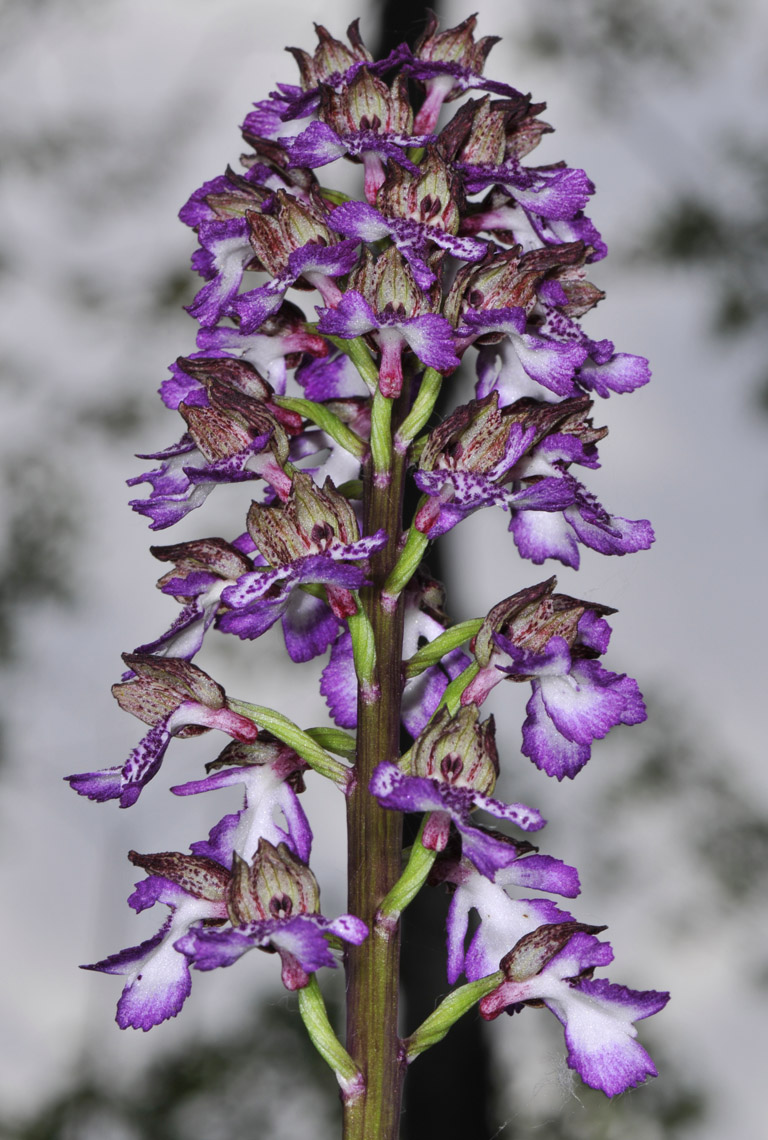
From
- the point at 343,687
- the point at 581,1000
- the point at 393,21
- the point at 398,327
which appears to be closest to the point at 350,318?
the point at 398,327

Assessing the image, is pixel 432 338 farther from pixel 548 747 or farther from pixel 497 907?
pixel 497 907

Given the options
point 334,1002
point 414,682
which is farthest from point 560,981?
point 334,1002

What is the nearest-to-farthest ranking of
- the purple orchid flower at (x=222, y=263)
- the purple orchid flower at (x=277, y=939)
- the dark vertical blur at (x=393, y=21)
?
1. the purple orchid flower at (x=277, y=939)
2. the purple orchid flower at (x=222, y=263)
3. the dark vertical blur at (x=393, y=21)

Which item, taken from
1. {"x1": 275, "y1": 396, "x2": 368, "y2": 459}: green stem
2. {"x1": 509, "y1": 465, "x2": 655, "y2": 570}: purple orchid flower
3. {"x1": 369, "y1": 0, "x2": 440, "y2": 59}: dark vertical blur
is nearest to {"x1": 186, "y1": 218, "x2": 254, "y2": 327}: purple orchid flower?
{"x1": 275, "y1": 396, "x2": 368, "y2": 459}: green stem

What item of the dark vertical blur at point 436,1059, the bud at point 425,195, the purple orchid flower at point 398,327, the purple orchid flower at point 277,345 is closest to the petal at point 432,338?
the purple orchid flower at point 398,327

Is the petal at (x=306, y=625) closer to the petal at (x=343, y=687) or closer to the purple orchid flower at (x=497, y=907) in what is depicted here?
the petal at (x=343, y=687)

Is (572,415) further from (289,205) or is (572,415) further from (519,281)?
(289,205)
